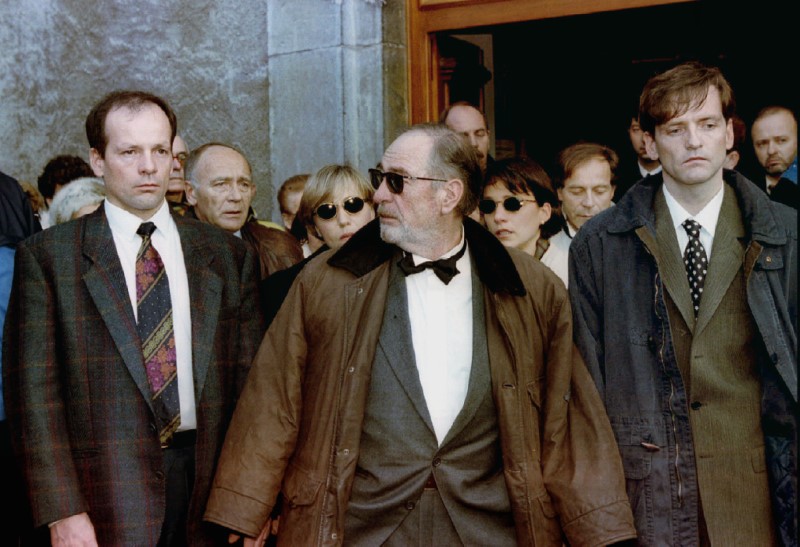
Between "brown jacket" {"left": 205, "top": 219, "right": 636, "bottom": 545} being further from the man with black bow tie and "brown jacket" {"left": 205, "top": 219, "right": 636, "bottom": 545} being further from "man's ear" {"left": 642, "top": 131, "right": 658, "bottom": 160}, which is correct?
"man's ear" {"left": 642, "top": 131, "right": 658, "bottom": 160}

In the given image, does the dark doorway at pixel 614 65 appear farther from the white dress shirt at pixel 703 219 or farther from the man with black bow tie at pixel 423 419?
the man with black bow tie at pixel 423 419

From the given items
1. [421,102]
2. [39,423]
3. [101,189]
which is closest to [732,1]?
[421,102]

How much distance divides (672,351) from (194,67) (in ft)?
16.6

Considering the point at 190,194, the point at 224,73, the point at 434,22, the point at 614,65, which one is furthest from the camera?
the point at 614,65

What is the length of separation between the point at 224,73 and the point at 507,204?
344 cm

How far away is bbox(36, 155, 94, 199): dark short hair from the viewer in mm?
6616

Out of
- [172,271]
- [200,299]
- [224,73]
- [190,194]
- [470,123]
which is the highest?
[224,73]

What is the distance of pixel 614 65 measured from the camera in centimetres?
1171

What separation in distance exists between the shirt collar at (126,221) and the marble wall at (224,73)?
3242 millimetres

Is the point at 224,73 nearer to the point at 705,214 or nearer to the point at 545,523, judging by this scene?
the point at 705,214

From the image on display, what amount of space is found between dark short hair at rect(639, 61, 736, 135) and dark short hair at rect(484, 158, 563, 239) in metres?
1.13

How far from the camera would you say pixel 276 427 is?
362 cm

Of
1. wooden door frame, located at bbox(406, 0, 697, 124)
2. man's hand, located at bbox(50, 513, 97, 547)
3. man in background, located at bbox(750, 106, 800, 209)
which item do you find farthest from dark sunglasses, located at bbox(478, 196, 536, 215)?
man's hand, located at bbox(50, 513, 97, 547)

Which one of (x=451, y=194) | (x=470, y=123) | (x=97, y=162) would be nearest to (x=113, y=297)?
(x=97, y=162)
